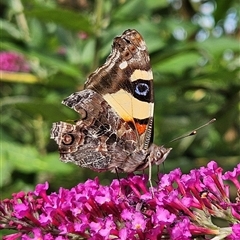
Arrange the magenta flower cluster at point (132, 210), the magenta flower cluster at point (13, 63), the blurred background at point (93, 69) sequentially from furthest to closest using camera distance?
1. the magenta flower cluster at point (13, 63)
2. the blurred background at point (93, 69)
3. the magenta flower cluster at point (132, 210)

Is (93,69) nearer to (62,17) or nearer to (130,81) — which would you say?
(62,17)

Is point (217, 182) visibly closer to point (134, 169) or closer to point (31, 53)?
point (134, 169)

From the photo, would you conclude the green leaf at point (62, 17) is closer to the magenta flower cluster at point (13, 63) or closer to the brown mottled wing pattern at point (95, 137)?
the brown mottled wing pattern at point (95, 137)

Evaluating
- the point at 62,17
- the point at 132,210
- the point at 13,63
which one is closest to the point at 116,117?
the point at 132,210

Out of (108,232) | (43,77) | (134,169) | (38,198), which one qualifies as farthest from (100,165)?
(43,77)

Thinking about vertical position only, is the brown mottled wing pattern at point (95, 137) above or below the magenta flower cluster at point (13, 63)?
below

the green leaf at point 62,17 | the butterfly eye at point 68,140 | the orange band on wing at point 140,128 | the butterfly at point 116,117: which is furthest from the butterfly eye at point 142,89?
the green leaf at point 62,17

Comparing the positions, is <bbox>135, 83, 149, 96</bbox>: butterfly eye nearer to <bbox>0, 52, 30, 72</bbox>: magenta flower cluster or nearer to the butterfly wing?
the butterfly wing

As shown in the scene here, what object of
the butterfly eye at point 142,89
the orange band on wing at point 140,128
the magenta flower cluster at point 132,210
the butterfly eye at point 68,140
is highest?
the butterfly eye at point 142,89

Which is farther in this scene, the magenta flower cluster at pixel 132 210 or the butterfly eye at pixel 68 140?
the butterfly eye at pixel 68 140
